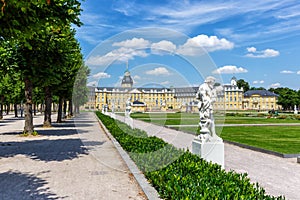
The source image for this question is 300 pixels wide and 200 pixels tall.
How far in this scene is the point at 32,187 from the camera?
25.1 feet

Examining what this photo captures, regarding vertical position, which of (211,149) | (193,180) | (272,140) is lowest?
(272,140)

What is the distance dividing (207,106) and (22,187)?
5282 mm

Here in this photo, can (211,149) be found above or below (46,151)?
above

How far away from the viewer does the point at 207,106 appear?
27.3ft

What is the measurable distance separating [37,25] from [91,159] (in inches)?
227

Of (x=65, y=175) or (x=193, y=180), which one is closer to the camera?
(x=193, y=180)

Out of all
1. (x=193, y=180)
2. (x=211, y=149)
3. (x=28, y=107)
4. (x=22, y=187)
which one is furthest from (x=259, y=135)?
(x=22, y=187)

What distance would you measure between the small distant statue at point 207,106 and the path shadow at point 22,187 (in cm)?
426

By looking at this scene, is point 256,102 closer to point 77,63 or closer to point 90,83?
point 77,63

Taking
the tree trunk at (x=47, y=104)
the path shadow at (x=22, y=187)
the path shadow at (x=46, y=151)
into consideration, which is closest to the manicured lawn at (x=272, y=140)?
the path shadow at (x=46, y=151)

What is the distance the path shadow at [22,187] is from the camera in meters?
6.84

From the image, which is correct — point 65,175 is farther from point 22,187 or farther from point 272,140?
point 272,140

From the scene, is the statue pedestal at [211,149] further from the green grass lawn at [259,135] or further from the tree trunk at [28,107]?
the tree trunk at [28,107]

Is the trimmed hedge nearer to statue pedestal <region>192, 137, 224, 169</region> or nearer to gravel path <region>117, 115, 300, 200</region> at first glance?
statue pedestal <region>192, 137, 224, 169</region>
